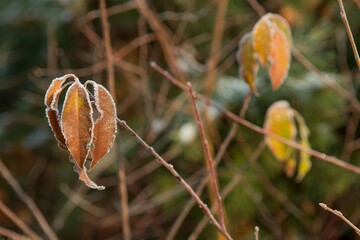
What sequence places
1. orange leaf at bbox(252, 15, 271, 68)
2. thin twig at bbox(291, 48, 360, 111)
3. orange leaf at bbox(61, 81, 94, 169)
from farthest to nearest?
1. thin twig at bbox(291, 48, 360, 111)
2. orange leaf at bbox(252, 15, 271, 68)
3. orange leaf at bbox(61, 81, 94, 169)

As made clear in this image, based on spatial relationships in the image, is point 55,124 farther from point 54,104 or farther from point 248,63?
point 248,63

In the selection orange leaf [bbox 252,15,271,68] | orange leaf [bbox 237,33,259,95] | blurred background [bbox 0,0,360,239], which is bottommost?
blurred background [bbox 0,0,360,239]

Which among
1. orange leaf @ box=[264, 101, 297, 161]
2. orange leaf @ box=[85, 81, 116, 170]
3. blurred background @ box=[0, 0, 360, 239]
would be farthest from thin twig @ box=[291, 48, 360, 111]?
orange leaf @ box=[85, 81, 116, 170]

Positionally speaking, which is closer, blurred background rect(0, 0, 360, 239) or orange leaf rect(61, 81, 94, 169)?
orange leaf rect(61, 81, 94, 169)

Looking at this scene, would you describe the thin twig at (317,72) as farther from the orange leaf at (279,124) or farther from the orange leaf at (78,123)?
the orange leaf at (78,123)

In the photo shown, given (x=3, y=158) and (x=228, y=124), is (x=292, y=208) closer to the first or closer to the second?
(x=228, y=124)

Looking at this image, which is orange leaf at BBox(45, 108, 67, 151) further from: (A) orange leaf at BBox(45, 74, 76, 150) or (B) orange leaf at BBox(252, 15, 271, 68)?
(B) orange leaf at BBox(252, 15, 271, 68)
